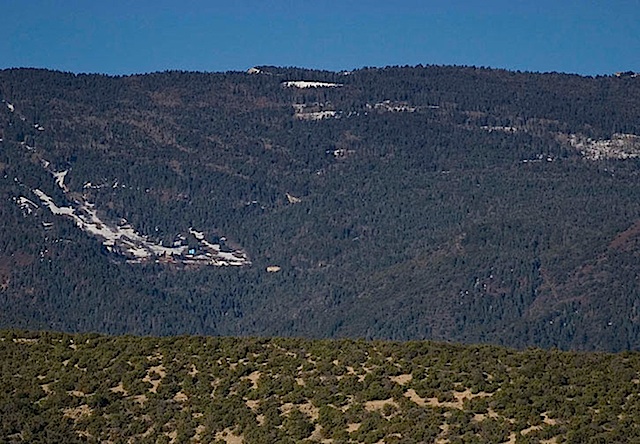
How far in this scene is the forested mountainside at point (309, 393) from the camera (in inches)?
2972

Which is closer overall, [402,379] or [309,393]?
[309,393]

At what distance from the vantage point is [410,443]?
7369cm

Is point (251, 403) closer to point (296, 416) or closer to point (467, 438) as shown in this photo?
point (296, 416)

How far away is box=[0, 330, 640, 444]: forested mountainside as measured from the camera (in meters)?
75.5

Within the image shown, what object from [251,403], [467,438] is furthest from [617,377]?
[251,403]

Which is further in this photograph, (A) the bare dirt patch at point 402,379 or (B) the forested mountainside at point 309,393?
(A) the bare dirt patch at point 402,379

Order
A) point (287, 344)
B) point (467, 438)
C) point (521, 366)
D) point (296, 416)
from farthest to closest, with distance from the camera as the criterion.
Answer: point (287, 344), point (521, 366), point (296, 416), point (467, 438)

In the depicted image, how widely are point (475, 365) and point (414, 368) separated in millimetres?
2785

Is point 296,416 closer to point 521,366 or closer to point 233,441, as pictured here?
point 233,441

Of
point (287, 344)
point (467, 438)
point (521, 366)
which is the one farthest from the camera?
point (287, 344)

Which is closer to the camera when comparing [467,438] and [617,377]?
[467,438]

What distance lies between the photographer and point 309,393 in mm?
80938

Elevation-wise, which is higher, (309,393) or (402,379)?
(402,379)

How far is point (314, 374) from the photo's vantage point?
83.6 metres
